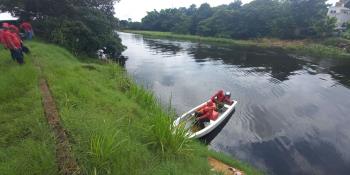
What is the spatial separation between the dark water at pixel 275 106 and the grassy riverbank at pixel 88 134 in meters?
2.59

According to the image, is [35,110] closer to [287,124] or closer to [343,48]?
[287,124]

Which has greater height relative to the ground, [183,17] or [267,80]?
[183,17]

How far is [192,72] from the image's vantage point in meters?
23.7

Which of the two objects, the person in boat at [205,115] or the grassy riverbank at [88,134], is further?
the person in boat at [205,115]

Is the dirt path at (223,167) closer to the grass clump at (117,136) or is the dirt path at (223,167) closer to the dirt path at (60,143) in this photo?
the grass clump at (117,136)

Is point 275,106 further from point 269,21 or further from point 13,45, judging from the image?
point 269,21

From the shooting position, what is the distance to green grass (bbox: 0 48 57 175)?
13.3 ft

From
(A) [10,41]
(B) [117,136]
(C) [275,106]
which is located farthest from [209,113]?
(A) [10,41]

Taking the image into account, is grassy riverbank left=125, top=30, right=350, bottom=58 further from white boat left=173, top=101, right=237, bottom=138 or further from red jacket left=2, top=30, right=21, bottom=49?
red jacket left=2, top=30, right=21, bottom=49

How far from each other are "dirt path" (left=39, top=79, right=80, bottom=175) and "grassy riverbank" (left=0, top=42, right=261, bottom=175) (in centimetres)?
12

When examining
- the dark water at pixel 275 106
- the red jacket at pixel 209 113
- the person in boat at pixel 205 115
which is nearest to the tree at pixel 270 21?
the dark water at pixel 275 106

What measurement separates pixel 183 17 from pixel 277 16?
32052mm

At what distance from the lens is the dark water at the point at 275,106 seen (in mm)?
9742

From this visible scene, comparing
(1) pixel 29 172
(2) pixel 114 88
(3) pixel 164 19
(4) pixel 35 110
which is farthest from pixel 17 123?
(3) pixel 164 19
